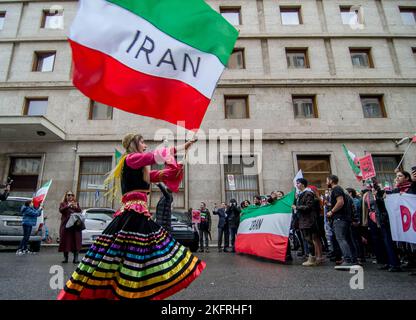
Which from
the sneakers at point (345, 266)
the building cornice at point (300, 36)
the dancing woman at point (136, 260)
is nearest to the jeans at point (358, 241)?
the sneakers at point (345, 266)

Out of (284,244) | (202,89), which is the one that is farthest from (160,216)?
(202,89)

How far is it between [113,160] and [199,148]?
15.4ft

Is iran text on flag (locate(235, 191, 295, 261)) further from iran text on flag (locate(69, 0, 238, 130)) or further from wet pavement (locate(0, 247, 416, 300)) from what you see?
iran text on flag (locate(69, 0, 238, 130))

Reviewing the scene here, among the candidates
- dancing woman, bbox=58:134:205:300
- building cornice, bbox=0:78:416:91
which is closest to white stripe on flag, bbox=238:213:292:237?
dancing woman, bbox=58:134:205:300

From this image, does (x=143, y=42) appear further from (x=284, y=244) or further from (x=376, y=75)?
(x=376, y=75)

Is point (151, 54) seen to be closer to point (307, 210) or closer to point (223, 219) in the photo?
point (307, 210)

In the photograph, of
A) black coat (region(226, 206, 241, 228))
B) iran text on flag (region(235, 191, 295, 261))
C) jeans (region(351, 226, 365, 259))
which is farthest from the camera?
black coat (region(226, 206, 241, 228))

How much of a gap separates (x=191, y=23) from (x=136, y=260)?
234 cm

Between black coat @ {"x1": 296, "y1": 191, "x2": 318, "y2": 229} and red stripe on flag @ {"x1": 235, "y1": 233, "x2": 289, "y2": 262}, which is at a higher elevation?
black coat @ {"x1": 296, "y1": 191, "x2": 318, "y2": 229}

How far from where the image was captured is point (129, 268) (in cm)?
225

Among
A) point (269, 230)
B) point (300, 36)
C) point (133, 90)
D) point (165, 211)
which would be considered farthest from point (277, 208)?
point (300, 36)

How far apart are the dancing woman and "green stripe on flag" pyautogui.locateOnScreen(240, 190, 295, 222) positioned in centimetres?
463

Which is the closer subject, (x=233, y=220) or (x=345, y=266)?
(x=345, y=266)

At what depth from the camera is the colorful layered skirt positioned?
86.8 inches
